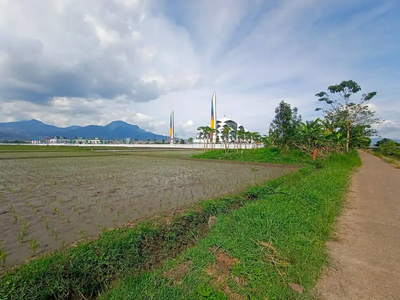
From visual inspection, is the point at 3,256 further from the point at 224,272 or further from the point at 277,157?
the point at 277,157

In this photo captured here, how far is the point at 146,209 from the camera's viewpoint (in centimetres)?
567

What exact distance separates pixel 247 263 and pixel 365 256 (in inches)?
78.5

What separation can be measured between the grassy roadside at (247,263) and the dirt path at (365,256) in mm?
190

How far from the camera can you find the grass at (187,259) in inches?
97.7

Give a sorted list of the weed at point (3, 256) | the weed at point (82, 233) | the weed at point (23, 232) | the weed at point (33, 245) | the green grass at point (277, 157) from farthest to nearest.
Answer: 1. the green grass at point (277, 157)
2. the weed at point (82, 233)
3. the weed at point (23, 232)
4. the weed at point (33, 245)
5. the weed at point (3, 256)

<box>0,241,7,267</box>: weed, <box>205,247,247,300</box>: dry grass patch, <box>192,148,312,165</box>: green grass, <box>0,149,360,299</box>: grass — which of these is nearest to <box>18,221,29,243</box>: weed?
<box>0,241,7,267</box>: weed

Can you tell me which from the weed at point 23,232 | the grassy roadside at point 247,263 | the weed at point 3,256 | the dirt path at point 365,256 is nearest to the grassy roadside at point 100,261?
the grassy roadside at point 247,263

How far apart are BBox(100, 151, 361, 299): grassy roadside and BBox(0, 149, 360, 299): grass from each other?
12 mm

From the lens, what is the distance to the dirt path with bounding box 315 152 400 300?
2498mm

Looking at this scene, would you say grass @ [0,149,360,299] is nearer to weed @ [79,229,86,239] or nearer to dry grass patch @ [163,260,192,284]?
dry grass patch @ [163,260,192,284]

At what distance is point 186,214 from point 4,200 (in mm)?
5872

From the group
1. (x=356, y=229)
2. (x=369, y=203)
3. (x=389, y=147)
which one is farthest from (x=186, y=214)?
(x=389, y=147)

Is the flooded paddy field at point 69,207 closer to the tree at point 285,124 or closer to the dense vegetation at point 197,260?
the dense vegetation at point 197,260

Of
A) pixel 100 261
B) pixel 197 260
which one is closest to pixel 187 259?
pixel 197 260
